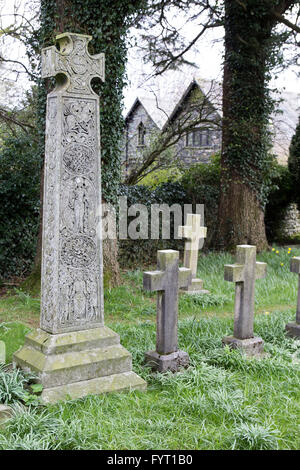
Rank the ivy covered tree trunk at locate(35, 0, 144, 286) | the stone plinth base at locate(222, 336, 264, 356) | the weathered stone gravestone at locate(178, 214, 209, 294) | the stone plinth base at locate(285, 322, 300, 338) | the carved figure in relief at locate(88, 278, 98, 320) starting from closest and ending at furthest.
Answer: the carved figure in relief at locate(88, 278, 98, 320)
the stone plinth base at locate(222, 336, 264, 356)
the stone plinth base at locate(285, 322, 300, 338)
the ivy covered tree trunk at locate(35, 0, 144, 286)
the weathered stone gravestone at locate(178, 214, 209, 294)

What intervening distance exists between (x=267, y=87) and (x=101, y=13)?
17.9 ft

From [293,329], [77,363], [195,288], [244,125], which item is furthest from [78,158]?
[244,125]

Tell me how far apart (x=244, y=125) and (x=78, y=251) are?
315 inches

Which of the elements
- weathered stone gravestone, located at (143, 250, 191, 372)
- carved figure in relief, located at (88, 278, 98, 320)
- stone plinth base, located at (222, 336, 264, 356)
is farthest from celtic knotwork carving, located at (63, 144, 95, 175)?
stone plinth base, located at (222, 336, 264, 356)

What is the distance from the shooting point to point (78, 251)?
3.71 metres

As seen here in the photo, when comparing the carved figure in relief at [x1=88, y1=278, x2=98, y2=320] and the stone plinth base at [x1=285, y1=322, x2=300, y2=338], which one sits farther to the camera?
the stone plinth base at [x1=285, y1=322, x2=300, y2=338]

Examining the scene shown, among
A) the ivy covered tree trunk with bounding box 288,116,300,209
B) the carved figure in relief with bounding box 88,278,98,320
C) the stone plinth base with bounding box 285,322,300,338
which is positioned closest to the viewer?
the carved figure in relief with bounding box 88,278,98,320

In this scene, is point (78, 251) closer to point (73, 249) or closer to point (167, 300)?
point (73, 249)

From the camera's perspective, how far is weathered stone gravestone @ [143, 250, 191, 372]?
4113 mm

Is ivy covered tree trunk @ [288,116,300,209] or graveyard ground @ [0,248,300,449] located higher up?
ivy covered tree trunk @ [288,116,300,209]

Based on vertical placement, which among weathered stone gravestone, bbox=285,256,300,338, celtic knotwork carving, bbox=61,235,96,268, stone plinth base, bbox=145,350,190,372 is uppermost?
celtic knotwork carving, bbox=61,235,96,268

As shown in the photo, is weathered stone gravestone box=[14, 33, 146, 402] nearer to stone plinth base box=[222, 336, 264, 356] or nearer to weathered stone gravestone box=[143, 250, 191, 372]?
weathered stone gravestone box=[143, 250, 191, 372]
